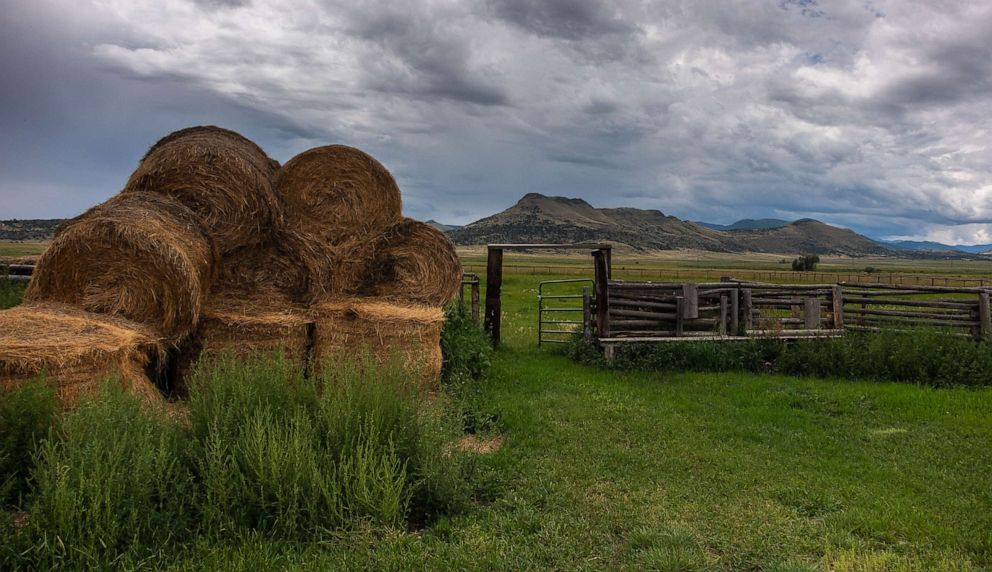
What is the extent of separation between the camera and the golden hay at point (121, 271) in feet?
21.6

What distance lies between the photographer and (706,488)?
19.5 ft

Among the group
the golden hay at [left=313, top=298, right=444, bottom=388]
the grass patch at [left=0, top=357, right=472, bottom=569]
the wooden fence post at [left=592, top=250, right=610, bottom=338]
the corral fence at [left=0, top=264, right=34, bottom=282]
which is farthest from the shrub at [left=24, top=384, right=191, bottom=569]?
the wooden fence post at [left=592, top=250, right=610, bottom=338]

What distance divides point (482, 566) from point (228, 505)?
1.83 metres

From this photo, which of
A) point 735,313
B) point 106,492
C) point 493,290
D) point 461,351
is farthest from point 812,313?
point 106,492

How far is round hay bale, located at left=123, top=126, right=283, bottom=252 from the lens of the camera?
7.88 metres

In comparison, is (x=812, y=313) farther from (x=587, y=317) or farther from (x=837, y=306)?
(x=587, y=317)

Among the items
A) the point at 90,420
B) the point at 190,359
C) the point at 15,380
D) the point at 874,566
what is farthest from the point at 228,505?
the point at 874,566

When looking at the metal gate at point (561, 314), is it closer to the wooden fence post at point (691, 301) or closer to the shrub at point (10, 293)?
the wooden fence post at point (691, 301)

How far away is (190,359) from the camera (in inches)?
293

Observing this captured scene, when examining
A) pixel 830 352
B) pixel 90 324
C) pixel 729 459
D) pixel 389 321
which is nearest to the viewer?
pixel 90 324

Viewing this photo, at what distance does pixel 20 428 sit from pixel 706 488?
563cm

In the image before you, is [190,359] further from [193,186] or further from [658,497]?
[658,497]

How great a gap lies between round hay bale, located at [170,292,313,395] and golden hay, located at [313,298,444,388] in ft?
0.73

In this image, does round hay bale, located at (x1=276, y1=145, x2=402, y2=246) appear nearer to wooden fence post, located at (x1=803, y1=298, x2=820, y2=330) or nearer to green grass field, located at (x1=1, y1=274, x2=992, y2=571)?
green grass field, located at (x1=1, y1=274, x2=992, y2=571)
